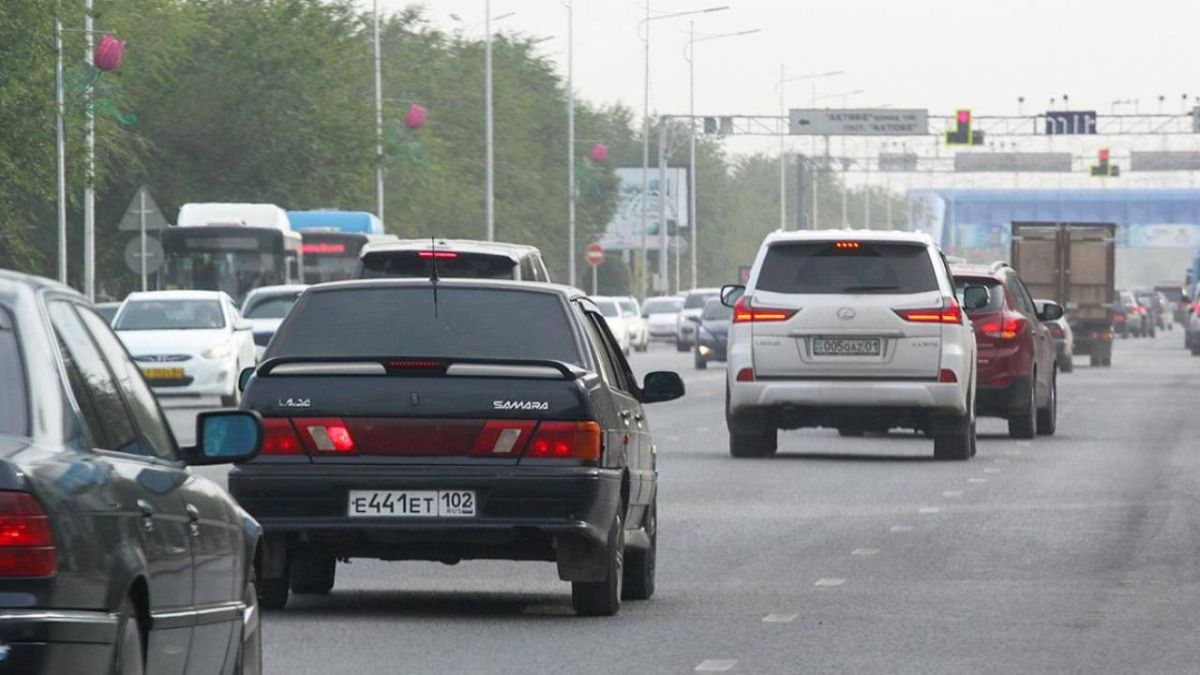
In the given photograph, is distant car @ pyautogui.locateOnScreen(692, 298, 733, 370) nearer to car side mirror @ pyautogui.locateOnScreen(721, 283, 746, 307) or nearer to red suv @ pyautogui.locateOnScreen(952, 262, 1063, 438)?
red suv @ pyautogui.locateOnScreen(952, 262, 1063, 438)

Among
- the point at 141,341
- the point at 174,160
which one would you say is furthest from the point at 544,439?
the point at 174,160

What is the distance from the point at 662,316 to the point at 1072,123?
26428 mm

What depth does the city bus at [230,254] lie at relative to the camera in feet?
163

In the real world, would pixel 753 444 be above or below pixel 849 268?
below

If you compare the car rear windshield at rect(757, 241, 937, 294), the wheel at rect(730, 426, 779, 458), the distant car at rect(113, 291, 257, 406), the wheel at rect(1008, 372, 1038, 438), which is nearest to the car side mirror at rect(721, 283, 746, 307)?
the wheel at rect(730, 426, 779, 458)

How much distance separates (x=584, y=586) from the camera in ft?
40.6

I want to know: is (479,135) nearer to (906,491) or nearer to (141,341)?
(141,341)

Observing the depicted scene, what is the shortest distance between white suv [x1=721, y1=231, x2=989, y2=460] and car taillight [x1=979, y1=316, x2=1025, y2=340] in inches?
126

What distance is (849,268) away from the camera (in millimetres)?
→ 23828

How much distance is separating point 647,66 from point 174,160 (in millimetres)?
33300

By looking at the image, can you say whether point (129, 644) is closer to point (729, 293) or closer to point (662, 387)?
point (662, 387)

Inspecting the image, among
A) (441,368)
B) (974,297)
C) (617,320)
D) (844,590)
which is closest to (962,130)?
(617,320)

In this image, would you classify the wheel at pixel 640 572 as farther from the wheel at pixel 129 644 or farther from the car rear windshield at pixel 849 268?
the car rear windshield at pixel 849 268

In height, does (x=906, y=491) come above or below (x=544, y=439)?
below
